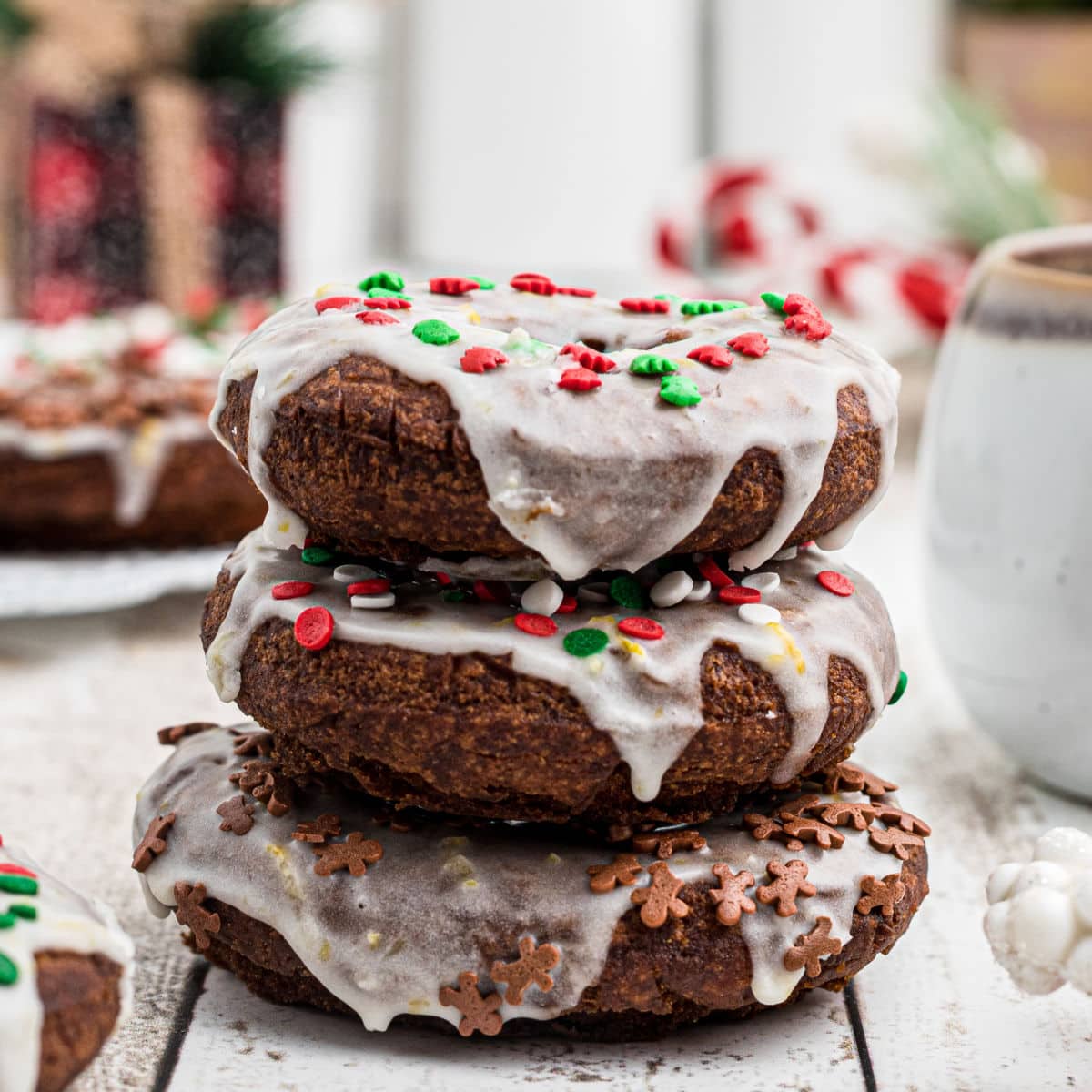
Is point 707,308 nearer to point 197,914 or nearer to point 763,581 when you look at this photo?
point 763,581

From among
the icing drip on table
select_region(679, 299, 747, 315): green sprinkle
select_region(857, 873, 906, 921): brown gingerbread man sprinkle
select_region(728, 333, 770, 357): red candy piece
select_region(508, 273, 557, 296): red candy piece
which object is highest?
select_region(508, 273, 557, 296): red candy piece

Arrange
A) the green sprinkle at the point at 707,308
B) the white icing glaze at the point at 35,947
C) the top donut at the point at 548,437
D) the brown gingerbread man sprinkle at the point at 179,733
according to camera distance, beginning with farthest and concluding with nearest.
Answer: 1. the brown gingerbread man sprinkle at the point at 179,733
2. the green sprinkle at the point at 707,308
3. the top donut at the point at 548,437
4. the white icing glaze at the point at 35,947

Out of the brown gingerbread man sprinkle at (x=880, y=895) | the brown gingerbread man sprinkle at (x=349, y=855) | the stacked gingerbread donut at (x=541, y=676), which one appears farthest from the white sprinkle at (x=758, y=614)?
the brown gingerbread man sprinkle at (x=349, y=855)

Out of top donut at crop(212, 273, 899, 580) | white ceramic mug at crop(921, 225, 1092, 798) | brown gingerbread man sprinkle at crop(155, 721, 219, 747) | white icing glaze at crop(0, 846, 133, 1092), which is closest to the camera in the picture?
white icing glaze at crop(0, 846, 133, 1092)

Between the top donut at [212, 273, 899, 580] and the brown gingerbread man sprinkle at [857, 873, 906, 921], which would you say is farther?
the brown gingerbread man sprinkle at [857, 873, 906, 921]

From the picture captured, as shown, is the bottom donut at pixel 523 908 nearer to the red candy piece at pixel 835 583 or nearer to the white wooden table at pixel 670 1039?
the white wooden table at pixel 670 1039

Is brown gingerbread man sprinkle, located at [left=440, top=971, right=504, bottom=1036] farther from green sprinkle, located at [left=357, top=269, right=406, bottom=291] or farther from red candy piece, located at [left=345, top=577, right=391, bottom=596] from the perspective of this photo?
green sprinkle, located at [left=357, top=269, right=406, bottom=291]

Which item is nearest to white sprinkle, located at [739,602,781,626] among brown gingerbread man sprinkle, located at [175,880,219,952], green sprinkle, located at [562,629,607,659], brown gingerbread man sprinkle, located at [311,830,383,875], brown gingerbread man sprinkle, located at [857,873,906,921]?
green sprinkle, located at [562,629,607,659]
